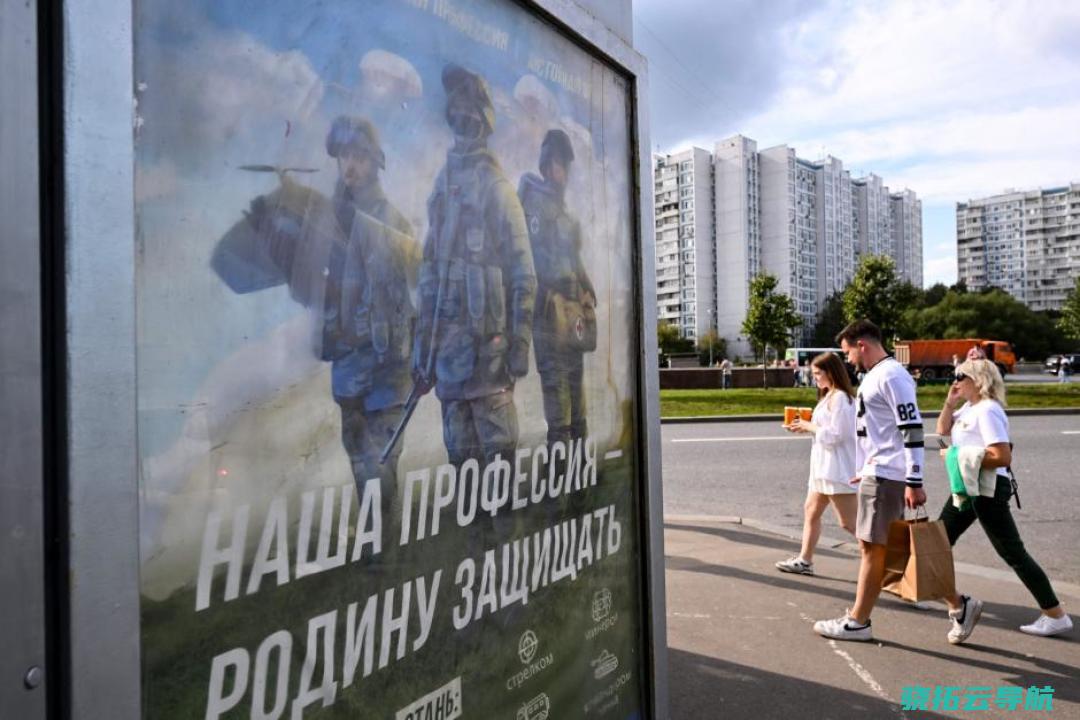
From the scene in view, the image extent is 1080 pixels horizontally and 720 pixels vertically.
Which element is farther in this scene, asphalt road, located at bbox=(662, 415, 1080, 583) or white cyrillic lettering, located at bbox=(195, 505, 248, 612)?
asphalt road, located at bbox=(662, 415, 1080, 583)

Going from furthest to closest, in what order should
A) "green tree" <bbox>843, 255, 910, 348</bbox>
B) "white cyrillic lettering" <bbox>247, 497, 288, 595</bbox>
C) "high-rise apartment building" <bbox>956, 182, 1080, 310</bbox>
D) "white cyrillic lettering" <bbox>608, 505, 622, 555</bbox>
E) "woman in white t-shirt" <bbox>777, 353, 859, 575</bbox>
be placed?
1. "high-rise apartment building" <bbox>956, 182, 1080, 310</bbox>
2. "green tree" <bbox>843, 255, 910, 348</bbox>
3. "woman in white t-shirt" <bbox>777, 353, 859, 575</bbox>
4. "white cyrillic lettering" <bbox>608, 505, 622, 555</bbox>
5. "white cyrillic lettering" <bbox>247, 497, 288, 595</bbox>

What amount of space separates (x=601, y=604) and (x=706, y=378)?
35.3 metres

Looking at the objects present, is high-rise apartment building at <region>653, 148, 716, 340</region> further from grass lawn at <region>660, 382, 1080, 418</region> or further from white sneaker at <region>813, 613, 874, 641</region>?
white sneaker at <region>813, 613, 874, 641</region>

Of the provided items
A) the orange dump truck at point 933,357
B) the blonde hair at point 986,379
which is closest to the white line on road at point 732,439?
the blonde hair at point 986,379

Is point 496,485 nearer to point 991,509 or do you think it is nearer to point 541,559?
point 541,559

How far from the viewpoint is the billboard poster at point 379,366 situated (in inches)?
54.4

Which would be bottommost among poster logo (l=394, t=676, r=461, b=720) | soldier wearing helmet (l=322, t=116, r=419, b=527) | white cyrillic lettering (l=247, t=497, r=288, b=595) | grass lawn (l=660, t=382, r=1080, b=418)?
grass lawn (l=660, t=382, r=1080, b=418)

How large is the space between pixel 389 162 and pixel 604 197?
39.2 inches

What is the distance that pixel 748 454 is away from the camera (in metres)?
13.3

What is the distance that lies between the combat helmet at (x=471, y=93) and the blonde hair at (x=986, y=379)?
4360 mm

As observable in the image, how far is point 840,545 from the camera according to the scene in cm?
727

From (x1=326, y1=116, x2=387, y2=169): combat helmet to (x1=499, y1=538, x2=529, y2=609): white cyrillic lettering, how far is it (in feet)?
3.33

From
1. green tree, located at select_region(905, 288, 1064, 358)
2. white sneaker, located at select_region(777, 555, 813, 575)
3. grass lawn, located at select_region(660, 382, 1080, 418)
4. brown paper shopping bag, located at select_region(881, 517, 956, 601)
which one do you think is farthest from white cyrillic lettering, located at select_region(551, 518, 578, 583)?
green tree, located at select_region(905, 288, 1064, 358)

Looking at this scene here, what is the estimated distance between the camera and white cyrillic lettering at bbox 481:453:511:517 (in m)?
2.08
